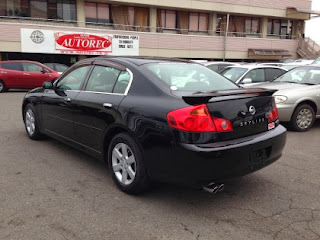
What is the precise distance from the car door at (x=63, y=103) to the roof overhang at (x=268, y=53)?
1124 inches

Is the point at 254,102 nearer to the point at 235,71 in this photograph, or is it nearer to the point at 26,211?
the point at 26,211

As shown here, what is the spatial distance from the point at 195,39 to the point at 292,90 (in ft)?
74.5

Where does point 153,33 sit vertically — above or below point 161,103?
above

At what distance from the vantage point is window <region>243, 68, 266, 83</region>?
924 cm

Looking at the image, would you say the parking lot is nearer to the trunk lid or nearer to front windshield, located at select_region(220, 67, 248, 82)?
the trunk lid

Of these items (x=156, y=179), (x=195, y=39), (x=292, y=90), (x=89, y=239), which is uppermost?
(x=195, y=39)

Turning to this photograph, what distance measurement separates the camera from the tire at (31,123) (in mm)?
5621

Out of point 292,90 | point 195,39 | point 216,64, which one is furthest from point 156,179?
point 195,39

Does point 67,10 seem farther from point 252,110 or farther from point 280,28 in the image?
point 252,110

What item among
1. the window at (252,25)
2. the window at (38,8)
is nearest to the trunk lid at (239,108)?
the window at (38,8)

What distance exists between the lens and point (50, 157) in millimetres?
4824

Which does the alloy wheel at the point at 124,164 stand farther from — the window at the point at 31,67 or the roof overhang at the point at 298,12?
the roof overhang at the point at 298,12

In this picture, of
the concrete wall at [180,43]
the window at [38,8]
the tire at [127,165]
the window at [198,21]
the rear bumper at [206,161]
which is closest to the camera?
the rear bumper at [206,161]

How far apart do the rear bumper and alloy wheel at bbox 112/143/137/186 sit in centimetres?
31
